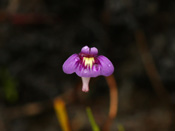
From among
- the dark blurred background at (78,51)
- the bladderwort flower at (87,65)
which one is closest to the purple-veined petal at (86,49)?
the bladderwort flower at (87,65)

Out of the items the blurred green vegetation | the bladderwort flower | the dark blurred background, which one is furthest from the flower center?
the blurred green vegetation

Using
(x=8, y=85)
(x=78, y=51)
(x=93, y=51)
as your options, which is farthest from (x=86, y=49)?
(x=8, y=85)

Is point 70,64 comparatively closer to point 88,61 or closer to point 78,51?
point 88,61

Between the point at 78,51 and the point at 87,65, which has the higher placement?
the point at 78,51

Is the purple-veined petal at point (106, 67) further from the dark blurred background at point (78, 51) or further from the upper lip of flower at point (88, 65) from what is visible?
the dark blurred background at point (78, 51)

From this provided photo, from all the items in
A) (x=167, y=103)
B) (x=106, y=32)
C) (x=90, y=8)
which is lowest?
(x=167, y=103)

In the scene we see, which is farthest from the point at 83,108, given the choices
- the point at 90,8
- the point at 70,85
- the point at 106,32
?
the point at 90,8

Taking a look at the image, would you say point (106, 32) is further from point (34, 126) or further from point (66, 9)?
point (34, 126)
